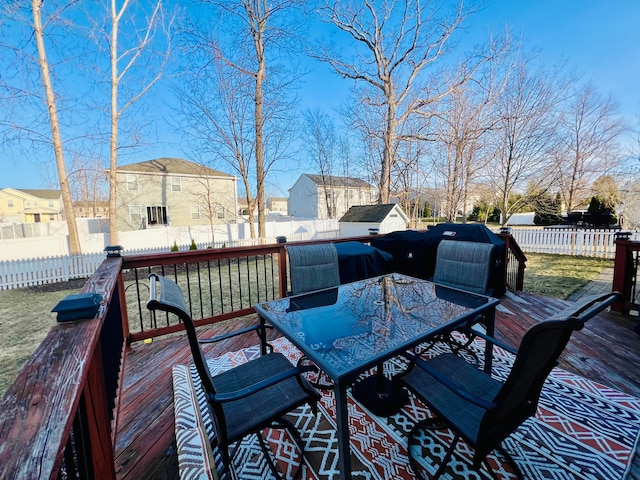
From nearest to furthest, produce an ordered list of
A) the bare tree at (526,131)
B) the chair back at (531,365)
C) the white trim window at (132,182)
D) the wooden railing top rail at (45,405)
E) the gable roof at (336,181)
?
the wooden railing top rail at (45,405)
the chair back at (531,365)
the bare tree at (526,131)
the white trim window at (132,182)
the gable roof at (336,181)

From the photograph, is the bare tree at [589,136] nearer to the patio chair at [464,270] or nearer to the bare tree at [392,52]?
the bare tree at [392,52]

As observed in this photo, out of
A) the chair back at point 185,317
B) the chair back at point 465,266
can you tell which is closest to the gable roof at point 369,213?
the chair back at point 465,266

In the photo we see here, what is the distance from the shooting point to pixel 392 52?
9.32m

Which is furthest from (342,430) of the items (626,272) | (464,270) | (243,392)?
(626,272)

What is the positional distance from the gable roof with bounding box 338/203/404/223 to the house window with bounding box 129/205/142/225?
35.8 ft

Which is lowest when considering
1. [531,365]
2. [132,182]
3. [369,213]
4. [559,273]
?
[559,273]

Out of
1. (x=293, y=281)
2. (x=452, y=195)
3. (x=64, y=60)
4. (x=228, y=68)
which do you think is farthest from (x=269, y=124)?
(x=293, y=281)

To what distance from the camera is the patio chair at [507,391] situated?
100cm

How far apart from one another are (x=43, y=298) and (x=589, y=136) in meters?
18.4

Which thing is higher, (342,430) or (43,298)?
(342,430)

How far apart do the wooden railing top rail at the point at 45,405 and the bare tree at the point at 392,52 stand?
10286 mm

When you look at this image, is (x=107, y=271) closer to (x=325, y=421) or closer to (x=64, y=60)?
(x=325, y=421)

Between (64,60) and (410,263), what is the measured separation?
10.3 meters

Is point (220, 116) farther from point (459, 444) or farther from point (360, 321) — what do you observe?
point (459, 444)
